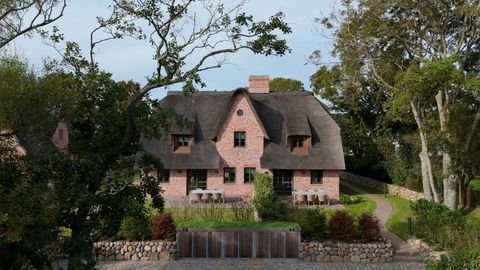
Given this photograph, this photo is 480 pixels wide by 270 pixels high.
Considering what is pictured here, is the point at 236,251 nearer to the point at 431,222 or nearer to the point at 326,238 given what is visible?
the point at 326,238

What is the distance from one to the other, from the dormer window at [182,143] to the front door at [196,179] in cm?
148

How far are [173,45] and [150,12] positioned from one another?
97cm

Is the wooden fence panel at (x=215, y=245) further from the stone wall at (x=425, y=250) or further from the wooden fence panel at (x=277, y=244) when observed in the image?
the stone wall at (x=425, y=250)

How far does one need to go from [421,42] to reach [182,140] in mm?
15503

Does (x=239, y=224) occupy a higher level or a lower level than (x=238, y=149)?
lower

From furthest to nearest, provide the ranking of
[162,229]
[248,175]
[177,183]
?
[248,175] < [177,183] < [162,229]

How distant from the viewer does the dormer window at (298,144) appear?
3066 centimetres

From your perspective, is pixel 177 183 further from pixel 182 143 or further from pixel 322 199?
pixel 322 199

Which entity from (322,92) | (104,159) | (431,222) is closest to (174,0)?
(104,159)

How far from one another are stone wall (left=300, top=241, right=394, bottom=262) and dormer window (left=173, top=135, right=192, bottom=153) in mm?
14902

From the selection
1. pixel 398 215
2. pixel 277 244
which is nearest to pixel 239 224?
pixel 277 244


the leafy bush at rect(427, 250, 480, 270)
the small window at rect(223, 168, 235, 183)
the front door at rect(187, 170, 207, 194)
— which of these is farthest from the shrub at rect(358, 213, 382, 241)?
the front door at rect(187, 170, 207, 194)

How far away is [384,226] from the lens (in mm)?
22547

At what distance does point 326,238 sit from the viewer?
58.0 ft
